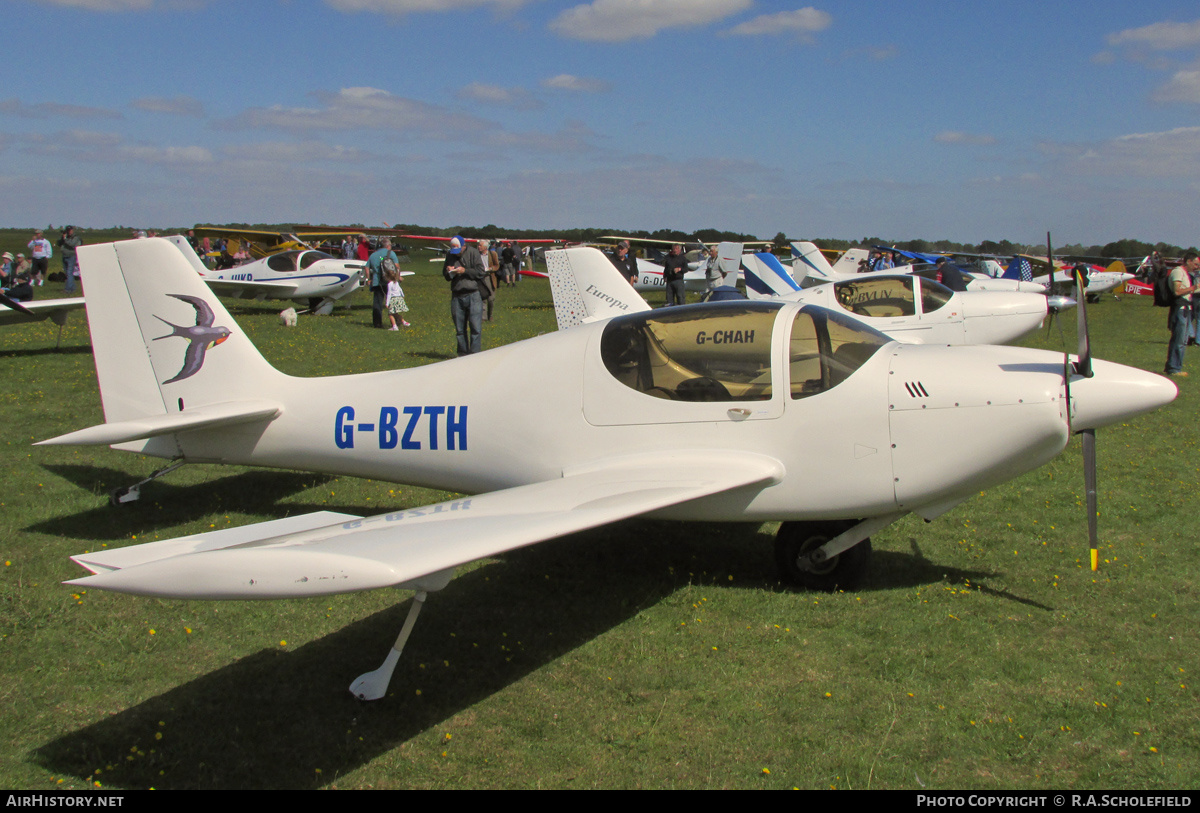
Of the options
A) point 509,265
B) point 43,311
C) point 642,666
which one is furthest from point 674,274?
point 642,666

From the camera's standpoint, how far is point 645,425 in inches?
201

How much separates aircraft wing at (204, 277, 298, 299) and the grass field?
16807mm

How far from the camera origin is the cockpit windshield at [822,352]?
484cm

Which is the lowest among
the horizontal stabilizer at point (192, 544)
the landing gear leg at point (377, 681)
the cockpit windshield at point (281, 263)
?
the landing gear leg at point (377, 681)

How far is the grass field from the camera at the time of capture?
3523mm

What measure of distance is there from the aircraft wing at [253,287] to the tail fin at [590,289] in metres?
13.8

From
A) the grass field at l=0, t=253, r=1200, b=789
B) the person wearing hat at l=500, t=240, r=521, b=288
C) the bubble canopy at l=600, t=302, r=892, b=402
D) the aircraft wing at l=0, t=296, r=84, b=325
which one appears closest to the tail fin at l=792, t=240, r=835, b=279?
the person wearing hat at l=500, t=240, r=521, b=288

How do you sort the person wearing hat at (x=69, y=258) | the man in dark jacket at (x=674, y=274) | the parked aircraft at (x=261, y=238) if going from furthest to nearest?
the parked aircraft at (x=261, y=238) < the person wearing hat at (x=69, y=258) < the man in dark jacket at (x=674, y=274)

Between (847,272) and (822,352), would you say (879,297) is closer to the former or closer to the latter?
(822,352)

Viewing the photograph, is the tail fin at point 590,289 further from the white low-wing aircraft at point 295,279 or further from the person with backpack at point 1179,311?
the white low-wing aircraft at point 295,279

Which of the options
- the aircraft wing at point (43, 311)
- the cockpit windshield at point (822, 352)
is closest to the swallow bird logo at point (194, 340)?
the cockpit windshield at point (822, 352)

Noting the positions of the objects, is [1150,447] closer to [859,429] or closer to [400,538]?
[859,429]

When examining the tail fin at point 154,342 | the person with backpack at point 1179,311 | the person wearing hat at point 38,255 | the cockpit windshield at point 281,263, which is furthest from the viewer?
the person wearing hat at point 38,255

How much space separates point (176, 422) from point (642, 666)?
3674 mm
